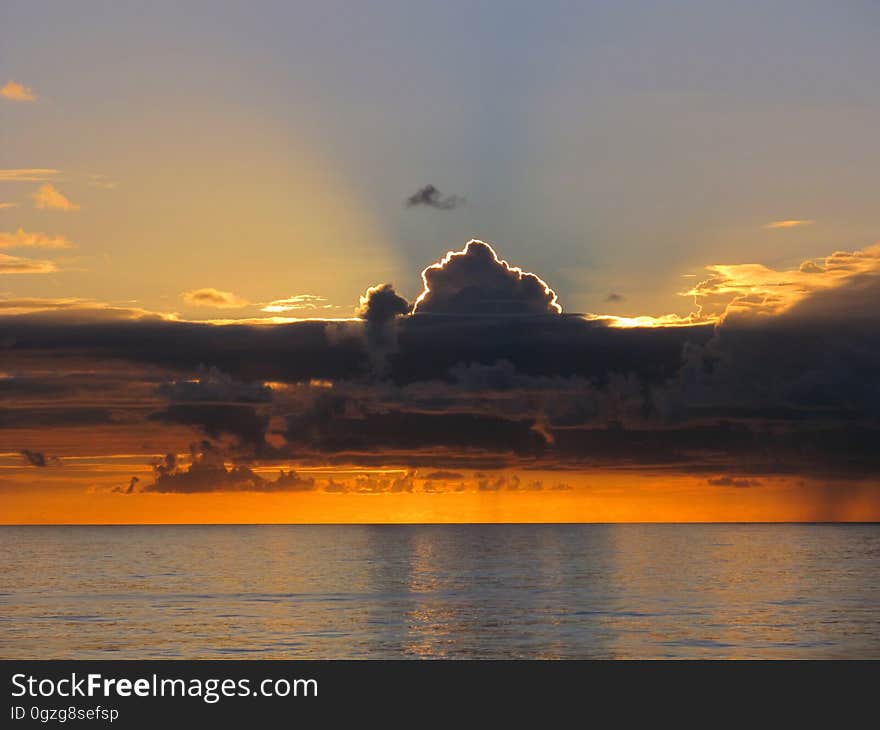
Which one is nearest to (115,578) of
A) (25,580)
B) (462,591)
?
(25,580)

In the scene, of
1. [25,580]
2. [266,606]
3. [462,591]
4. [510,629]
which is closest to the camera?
[510,629]

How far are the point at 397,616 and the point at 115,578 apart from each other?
7491 centimetres

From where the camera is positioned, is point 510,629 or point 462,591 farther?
point 462,591

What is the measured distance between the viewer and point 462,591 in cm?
14625
